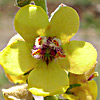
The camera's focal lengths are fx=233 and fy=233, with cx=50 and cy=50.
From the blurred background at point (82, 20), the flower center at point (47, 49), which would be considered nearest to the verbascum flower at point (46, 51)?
the flower center at point (47, 49)

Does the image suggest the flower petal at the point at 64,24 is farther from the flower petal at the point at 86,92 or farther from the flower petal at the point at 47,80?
the flower petal at the point at 86,92

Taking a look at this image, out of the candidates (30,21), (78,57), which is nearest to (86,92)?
(78,57)

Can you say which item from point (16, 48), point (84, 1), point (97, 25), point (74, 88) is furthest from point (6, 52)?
point (84, 1)

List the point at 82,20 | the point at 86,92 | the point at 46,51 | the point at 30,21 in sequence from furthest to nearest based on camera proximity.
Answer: the point at 82,20 → the point at 86,92 → the point at 46,51 → the point at 30,21

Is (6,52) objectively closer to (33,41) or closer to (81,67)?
(33,41)

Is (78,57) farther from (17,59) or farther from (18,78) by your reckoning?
(18,78)

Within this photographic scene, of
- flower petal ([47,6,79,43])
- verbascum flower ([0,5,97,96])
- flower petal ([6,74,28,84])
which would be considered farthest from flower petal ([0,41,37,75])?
flower petal ([6,74,28,84])

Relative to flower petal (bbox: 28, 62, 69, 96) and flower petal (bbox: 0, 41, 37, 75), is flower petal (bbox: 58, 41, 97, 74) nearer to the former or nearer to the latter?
flower petal (bbox: 28, 62, 69, 96)
